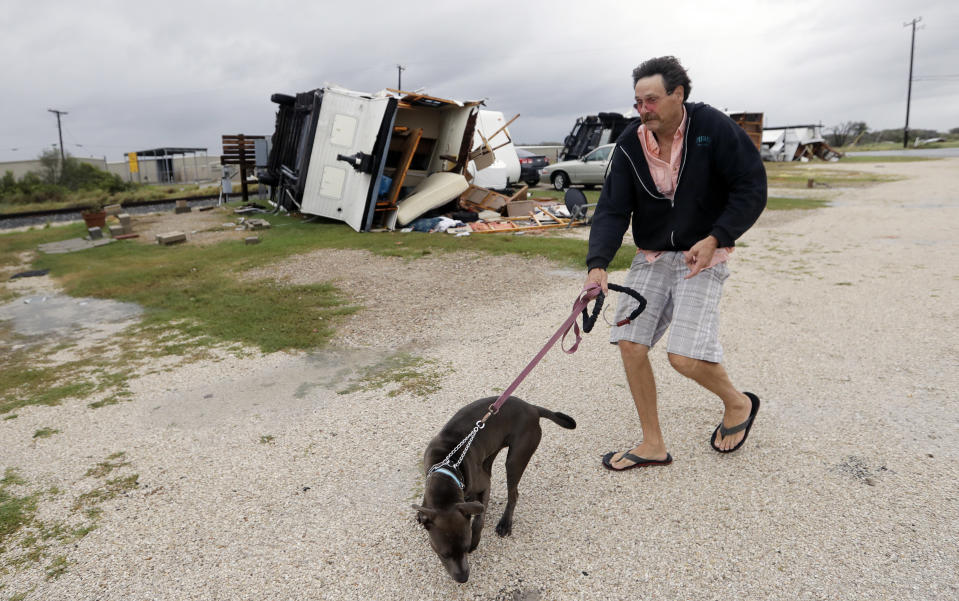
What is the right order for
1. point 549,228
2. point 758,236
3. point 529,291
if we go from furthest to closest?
point 549,228 → point 758,236 → point 529,291

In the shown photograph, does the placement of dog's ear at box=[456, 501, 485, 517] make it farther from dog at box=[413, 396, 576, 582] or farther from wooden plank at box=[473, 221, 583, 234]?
wooden plank at box=[473, 221, 583, 234]

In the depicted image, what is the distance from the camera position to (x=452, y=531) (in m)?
2.30

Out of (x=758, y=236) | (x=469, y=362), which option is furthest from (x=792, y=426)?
(x=758, y=236)

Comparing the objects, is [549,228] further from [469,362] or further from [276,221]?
[469,362]

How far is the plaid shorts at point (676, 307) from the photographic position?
2955mm

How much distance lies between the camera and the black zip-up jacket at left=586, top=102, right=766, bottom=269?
9.26 ft

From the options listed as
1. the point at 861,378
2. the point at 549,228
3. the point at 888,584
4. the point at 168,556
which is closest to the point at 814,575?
the point at 888,584

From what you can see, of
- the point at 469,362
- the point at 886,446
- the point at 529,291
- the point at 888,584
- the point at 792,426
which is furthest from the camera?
the point at 529,291

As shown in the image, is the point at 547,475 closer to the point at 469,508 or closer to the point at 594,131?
the point at 469,508

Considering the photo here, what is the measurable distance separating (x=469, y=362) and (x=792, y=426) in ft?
8.29

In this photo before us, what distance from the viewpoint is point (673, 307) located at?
313cm

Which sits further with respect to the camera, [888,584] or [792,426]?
A: [792,426]

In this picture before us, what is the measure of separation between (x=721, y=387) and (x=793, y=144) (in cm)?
5075

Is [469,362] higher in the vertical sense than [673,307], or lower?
lower
